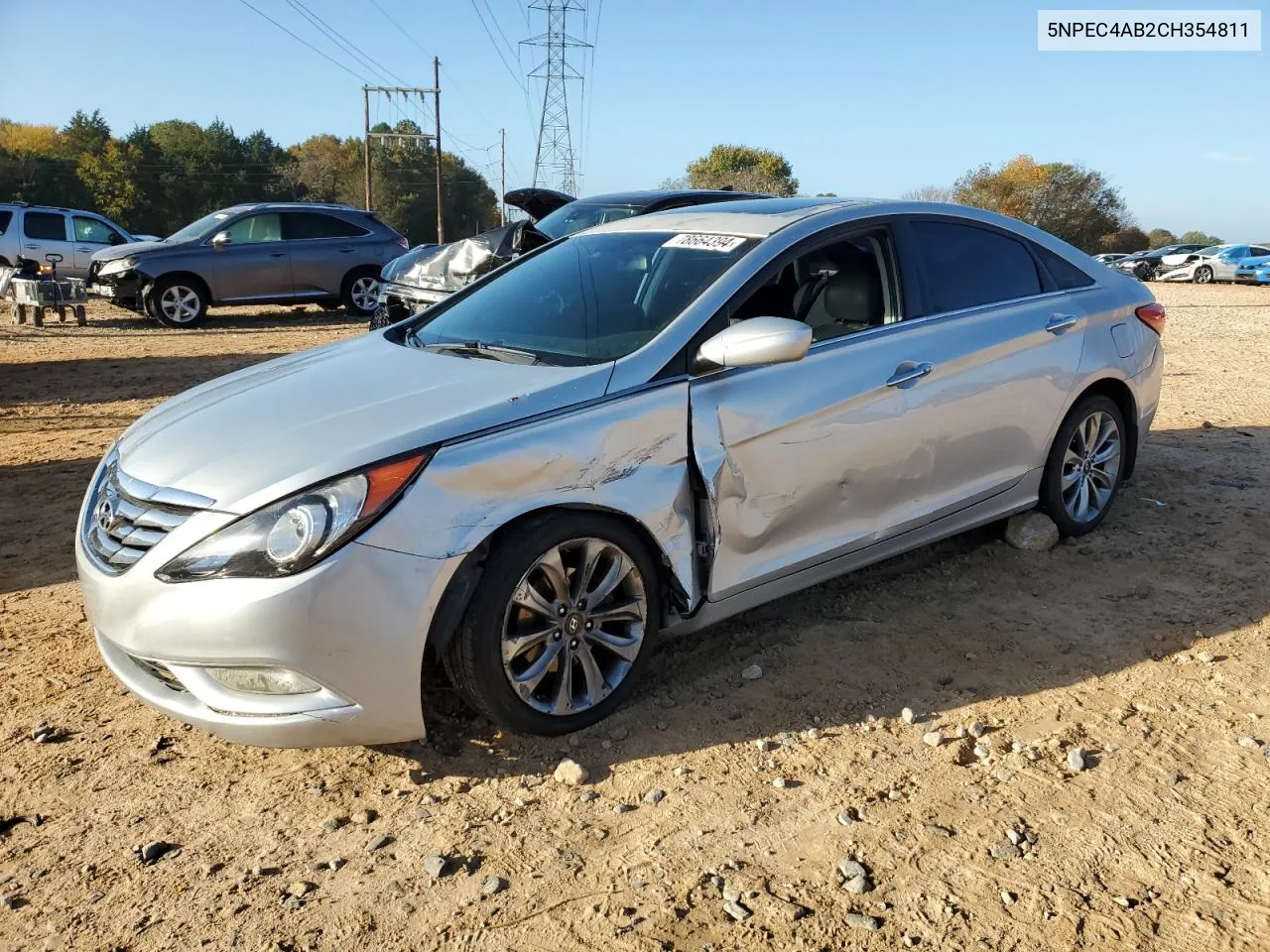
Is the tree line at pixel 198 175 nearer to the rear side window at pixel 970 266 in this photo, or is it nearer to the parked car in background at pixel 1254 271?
the parked car in background at pixel 1254 271

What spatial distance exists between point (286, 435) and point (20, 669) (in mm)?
1639

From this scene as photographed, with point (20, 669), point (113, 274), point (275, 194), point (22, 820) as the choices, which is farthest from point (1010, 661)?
point (275, 194)

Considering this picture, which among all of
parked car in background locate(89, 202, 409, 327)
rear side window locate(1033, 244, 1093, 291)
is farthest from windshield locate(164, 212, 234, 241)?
rear side window locate(1033, 244, 1093, 291)

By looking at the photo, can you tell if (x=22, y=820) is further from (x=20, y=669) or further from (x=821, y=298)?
(x=821, y=298)

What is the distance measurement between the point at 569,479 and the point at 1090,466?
3.08 meters

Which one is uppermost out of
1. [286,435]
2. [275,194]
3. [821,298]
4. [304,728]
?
[275,194]

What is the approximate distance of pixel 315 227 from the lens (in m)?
15.6

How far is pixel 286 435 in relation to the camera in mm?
3146

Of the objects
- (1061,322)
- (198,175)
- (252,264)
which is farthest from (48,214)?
(198,175)

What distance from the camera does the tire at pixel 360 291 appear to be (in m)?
16.0

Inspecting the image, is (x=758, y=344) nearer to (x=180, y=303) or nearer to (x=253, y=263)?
(x=253, y=263)

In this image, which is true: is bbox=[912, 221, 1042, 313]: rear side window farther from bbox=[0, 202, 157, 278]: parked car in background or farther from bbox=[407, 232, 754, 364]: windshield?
bbox=[0, 202, 157, 278]: parked car in background

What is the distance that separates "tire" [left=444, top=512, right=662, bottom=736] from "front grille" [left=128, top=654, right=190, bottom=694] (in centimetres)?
77

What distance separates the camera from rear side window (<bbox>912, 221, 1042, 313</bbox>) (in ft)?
14.4
